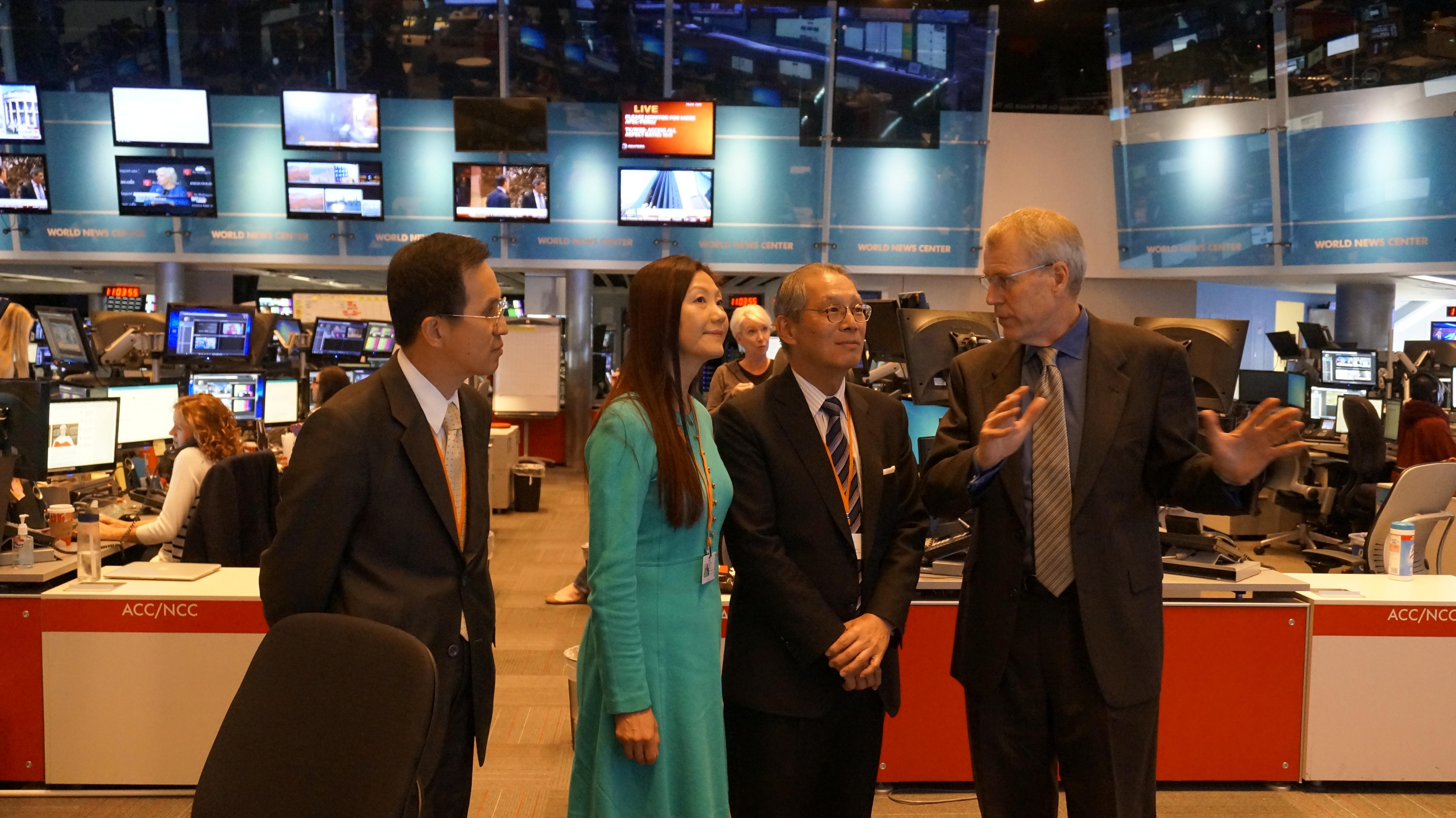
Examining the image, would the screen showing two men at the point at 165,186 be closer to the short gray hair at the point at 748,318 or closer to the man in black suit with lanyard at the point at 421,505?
the short gray hair at the point at 748,318

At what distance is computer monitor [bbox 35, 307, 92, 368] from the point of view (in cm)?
554

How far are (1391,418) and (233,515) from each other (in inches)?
343

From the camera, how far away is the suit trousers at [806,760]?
1856 mm

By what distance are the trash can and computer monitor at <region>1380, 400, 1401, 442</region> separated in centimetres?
736

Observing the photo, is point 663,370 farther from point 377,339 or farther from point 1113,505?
point 377,339

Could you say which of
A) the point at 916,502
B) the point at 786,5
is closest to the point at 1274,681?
the point at 916,502

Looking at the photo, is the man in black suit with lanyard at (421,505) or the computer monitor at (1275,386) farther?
the computer monitor at (1275,386)

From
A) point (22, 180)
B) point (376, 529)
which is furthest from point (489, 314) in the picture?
point (22, 180)

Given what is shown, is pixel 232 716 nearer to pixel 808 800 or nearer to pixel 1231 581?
pixel 808 800

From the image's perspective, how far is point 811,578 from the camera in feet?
6.20

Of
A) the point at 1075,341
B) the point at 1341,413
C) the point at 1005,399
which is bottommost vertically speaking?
the point at 1341,413

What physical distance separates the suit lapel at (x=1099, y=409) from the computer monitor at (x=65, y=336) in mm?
5815

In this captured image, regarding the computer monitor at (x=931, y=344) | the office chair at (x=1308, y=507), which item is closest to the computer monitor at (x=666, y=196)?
the office chair at (x=1308, y=507)

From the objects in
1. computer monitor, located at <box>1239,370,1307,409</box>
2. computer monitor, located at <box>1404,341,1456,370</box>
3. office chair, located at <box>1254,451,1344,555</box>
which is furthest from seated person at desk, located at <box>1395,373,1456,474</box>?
computer monitor, located at <box>1404,341,1456,370</box>
